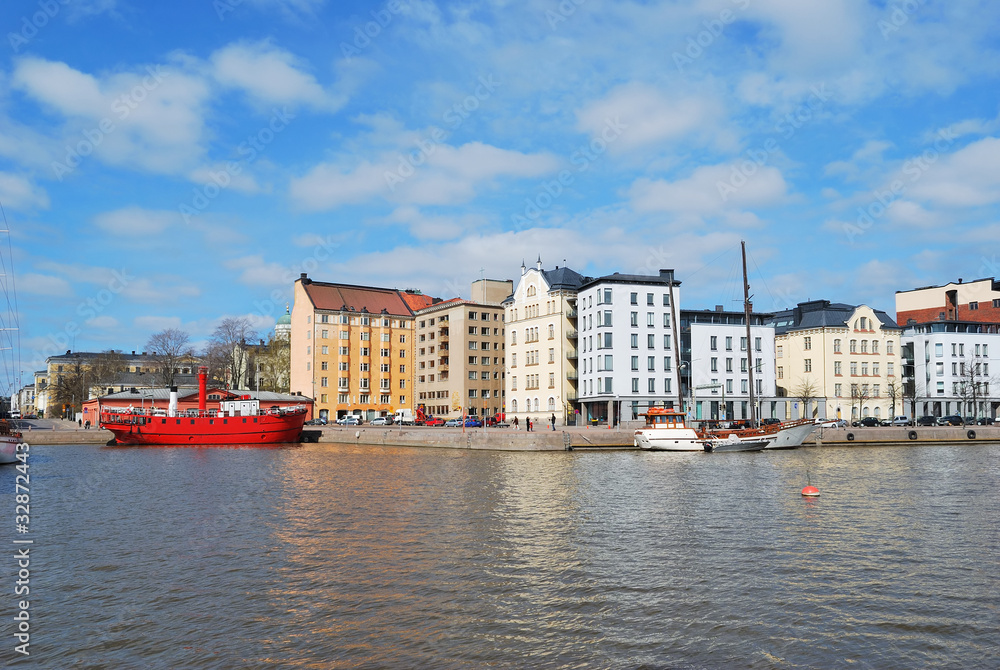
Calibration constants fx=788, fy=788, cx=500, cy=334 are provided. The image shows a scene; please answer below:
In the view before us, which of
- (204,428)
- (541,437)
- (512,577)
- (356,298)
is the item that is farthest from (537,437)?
(356,298)

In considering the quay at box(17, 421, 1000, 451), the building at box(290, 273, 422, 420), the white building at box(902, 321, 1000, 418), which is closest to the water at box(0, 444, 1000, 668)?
the quay at box(17, 421, 1000, 451)

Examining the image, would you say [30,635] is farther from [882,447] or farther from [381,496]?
[882,447]

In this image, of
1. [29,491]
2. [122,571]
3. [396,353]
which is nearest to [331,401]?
[396,353]

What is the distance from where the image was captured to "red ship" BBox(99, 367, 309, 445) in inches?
3248

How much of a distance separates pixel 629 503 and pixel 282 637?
Answer: 1945 cm

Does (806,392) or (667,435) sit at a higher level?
(806,392)

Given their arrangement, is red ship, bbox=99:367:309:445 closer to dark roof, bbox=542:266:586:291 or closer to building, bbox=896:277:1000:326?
dark roof, bbox=542:266:586:291

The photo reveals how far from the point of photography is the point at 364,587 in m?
17.8

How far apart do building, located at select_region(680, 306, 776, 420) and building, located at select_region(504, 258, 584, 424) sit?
51.2 feet

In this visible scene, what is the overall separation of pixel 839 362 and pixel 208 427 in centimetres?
8007

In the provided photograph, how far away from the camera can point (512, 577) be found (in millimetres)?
18688

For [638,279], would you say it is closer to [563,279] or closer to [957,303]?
[563,279]

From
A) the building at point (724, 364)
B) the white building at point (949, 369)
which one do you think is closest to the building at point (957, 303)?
the white building at point (949, 369)

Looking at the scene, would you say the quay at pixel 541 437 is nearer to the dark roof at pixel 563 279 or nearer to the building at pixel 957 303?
the dark roof at pixel 563 279
